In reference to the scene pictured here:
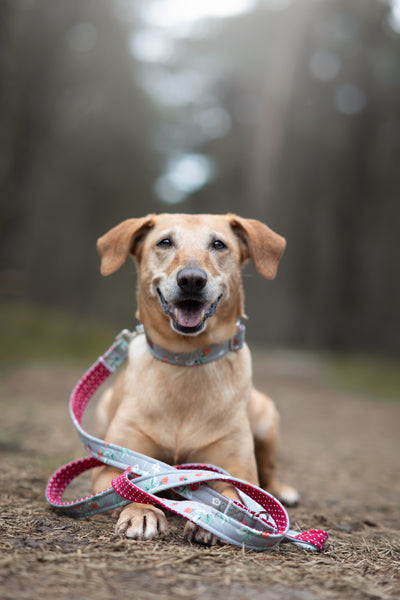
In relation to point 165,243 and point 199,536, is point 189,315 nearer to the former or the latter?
point 165,243

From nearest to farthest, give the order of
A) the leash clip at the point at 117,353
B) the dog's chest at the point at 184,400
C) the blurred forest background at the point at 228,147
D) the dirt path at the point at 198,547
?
the dirt path at the point at 198,547, the dog's chest at the point at 184,400, the leash clip at the point at 117,353, the blurred forest background at the point at 228,147

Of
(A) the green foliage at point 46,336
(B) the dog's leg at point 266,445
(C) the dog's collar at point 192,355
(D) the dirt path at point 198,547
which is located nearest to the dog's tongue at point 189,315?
(C) the dog's collar at point 192,355

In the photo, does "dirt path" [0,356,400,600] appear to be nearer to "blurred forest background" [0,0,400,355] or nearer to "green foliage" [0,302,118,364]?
"green foliage" [0,302,118,364]

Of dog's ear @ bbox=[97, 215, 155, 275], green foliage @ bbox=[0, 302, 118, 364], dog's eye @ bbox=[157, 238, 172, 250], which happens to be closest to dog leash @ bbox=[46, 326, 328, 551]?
dog's ear @ bbox=[97, 215, 155, 275]

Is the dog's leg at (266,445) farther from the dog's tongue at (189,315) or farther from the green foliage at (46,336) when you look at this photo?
the green foliage at (46,336)

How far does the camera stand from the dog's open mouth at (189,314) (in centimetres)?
259

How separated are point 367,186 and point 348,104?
2.66 metres

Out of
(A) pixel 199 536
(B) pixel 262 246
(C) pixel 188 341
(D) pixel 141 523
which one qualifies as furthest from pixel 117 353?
(A) pixel 199 536

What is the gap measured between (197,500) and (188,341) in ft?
2.63

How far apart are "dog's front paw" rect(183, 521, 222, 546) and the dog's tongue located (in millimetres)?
898

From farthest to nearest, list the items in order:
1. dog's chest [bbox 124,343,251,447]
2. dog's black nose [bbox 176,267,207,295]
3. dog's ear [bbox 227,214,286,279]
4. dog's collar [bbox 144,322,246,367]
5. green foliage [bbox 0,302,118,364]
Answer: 1. green foliage [bbox 0,302,118,364]
2. dog's ear [bbox 227,214,286,279]
3. dog's collar [bbox 144,322,246,367]
4. dog's chest [bbox 124,343,251,447]
5. dog's black nose [bbox 176,267,207,295]

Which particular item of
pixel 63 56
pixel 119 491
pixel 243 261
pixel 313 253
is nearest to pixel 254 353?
pixel 313 253

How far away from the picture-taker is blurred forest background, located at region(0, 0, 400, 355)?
566 inches

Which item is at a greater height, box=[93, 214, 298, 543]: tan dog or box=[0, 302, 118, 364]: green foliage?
box=[93, 214, 298, 543]: tan dog
